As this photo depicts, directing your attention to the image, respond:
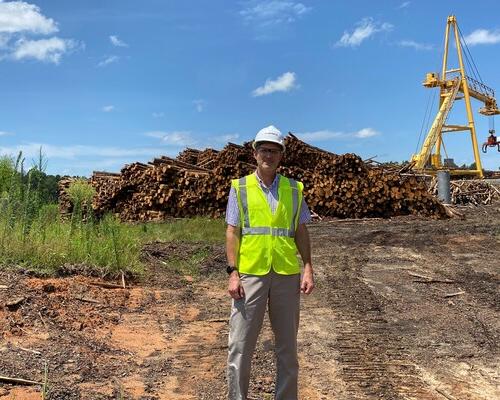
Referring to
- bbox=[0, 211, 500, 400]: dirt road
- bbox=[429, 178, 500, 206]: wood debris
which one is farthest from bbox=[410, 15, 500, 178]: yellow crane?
bbox=[0, 211, 500, 400]: dirt road

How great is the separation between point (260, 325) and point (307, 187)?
50.1 feet

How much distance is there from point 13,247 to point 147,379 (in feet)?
13.0

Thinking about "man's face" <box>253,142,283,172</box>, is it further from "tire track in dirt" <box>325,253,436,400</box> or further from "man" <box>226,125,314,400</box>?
"tire track in dirt" <box>325,253,436,400</box>

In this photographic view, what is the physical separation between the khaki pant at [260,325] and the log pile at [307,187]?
14.9 metres

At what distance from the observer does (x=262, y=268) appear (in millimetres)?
3584

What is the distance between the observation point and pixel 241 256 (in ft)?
12.0

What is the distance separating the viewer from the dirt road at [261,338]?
172 inches

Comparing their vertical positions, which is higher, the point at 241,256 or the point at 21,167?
the point at 21,167

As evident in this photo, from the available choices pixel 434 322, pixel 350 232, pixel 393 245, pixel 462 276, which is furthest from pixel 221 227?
pixel 434 322

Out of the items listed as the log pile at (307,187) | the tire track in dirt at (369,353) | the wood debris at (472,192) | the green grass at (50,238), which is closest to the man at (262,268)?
the tire track in dirt at (369,353)

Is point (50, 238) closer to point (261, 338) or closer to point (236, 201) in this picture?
point (261, 338)

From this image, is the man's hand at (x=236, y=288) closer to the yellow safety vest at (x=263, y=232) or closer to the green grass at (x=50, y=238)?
the yellow safety vest at (x=263, y=232)

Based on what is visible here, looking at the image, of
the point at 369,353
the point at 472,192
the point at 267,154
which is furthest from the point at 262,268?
the point at 472,192

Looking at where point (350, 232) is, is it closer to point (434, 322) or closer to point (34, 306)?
point (434, 322)
